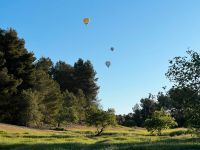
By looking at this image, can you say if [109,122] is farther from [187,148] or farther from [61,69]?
[61,69]

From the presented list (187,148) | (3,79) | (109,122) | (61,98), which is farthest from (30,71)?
(187,148)

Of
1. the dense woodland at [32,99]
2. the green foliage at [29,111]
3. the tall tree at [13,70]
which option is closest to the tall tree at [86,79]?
the dense woodland at [32,99]

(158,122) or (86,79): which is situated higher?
(86,79)

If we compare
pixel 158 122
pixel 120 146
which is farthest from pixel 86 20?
pixel 158 122

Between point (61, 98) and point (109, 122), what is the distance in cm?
3967

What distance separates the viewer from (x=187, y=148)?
95.6ft

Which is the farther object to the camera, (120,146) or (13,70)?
(13,70)

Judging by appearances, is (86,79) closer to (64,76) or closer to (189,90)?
(64,76)

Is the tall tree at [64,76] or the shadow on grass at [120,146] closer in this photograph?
the shadow on grass at [120,146]

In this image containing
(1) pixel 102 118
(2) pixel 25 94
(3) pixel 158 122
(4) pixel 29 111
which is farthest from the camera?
(2) pixel 25 94

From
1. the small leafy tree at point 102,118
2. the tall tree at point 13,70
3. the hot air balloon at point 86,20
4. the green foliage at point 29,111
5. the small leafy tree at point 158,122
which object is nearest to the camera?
the hot air balloon at point 86,20

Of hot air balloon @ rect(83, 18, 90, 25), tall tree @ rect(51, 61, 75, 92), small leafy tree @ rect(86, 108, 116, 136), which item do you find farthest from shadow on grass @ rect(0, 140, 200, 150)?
tall tree @ rect(51, 61, 75, 92)

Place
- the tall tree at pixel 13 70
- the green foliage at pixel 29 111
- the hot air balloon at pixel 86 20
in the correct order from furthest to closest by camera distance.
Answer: the tall tree at pixel 13 70 → the green foliage at pixel 29 111 → the hot air balloon at pixel 86 20

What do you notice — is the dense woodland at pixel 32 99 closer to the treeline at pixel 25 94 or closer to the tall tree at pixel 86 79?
the treeline at pixel 25 94
